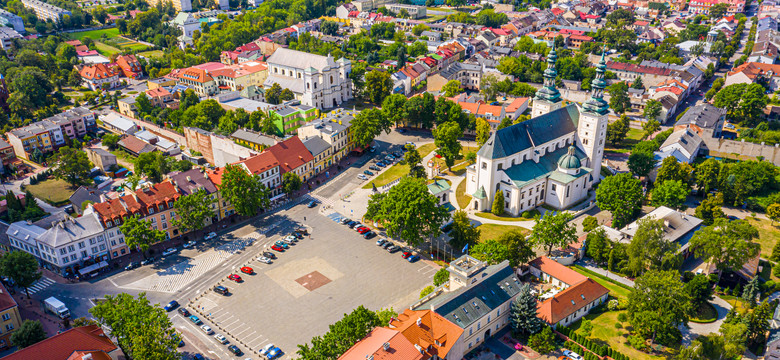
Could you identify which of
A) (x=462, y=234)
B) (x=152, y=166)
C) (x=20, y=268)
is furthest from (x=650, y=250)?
(x=152, y=166)

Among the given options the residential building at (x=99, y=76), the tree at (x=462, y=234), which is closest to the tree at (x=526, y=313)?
the tree at (x=462, y=234)

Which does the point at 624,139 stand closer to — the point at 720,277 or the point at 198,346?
the point at 720,277

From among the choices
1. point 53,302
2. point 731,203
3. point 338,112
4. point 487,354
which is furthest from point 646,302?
point 338,112

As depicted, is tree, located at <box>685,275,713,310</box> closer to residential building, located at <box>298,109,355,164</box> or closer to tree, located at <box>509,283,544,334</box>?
tree, located at <box>509,283,544,334</box>

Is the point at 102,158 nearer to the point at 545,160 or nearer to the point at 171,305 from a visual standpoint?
the point at 171,305

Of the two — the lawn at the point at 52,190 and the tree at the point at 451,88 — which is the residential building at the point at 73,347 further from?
the tree at the point at 451,88
